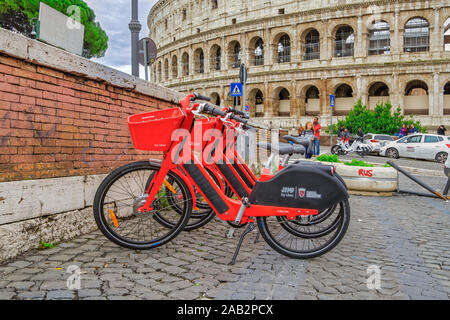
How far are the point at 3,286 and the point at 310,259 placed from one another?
8.46ft

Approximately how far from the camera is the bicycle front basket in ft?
11.5

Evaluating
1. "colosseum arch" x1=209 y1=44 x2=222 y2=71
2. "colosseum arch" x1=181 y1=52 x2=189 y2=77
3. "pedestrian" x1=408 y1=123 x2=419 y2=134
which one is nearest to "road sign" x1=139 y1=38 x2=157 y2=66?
"pedestrian" x1=408 y1=123 x2=419 y2=134

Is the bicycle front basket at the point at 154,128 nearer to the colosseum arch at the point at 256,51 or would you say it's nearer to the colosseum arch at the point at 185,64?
the colosseum arch at the point at 256,51

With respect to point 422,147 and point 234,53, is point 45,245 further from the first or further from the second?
point 234,53

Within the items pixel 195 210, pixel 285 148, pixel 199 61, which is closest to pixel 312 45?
pixel 199 61

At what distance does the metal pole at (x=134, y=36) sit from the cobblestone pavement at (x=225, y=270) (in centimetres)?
594

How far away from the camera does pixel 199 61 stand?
46594 mm

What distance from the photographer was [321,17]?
36906 millimetres

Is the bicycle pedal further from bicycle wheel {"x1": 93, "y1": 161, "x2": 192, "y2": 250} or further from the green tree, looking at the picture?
the green tree

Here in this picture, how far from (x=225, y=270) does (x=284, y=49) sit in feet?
130

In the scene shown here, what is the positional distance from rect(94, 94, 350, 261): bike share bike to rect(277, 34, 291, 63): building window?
37966 mm
